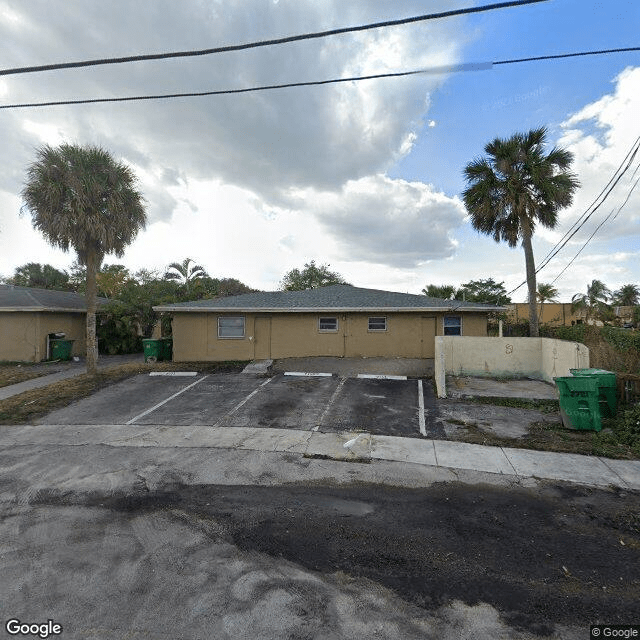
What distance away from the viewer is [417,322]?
16.3 meters

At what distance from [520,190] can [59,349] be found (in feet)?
75.6

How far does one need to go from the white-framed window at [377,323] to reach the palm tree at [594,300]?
56.4 feet

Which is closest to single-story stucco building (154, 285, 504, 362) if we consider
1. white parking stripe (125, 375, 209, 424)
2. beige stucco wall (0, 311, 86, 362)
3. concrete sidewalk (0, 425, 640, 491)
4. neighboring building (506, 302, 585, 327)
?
white parking stripe (125, 375, 209, 424)

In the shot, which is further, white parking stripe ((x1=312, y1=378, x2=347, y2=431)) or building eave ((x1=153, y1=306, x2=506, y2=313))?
building eave ((x1=153, y1=306, x2=506, y2=313))

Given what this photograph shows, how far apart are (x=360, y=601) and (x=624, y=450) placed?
20.0 ft

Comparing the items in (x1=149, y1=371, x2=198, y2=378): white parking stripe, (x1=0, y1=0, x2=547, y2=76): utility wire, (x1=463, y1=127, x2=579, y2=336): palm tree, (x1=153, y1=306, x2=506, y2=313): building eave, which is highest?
(x1=463, y1=127, x2=579, y2=336): palm tree

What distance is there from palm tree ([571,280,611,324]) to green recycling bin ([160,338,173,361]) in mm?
25908

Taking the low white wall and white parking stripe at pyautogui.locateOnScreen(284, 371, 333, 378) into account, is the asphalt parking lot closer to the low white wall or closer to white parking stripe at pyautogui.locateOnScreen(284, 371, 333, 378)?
white parking stripe at pyautogui.locateOnScreen(284, 371, 333, 378)

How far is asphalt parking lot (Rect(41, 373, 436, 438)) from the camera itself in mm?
8508

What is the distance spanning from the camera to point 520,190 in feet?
55.1

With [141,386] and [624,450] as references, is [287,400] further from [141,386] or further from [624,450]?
[624,450]

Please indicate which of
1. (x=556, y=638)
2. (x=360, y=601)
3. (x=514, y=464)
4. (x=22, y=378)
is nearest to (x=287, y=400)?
(x=514, y=464)

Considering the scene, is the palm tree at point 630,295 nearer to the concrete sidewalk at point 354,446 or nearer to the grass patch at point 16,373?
the concrete sidewalk at point 354,446

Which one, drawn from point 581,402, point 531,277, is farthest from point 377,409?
point 531,277
